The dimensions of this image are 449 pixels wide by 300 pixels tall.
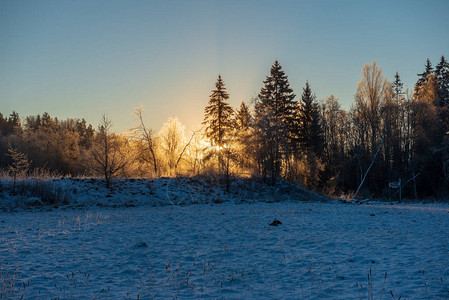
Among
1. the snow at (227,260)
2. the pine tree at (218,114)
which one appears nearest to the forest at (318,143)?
the pine tree at (218,114)

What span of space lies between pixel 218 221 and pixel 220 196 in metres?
12.4

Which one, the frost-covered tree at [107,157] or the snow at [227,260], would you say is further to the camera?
the frost-covered tree at [107,157]

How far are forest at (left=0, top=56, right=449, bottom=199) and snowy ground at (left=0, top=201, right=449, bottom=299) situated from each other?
16381 mm

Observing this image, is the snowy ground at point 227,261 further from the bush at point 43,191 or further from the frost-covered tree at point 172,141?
the frost-covered tree at point 172,141

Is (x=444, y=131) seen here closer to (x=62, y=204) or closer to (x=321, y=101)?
(x=321, y=101)

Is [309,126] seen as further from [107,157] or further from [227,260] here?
[227,260]

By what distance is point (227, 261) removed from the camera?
698 centimetres

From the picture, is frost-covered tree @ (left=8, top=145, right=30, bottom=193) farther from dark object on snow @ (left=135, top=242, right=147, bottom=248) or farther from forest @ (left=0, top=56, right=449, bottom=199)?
dark object on snow @ (left=135, top=242, right=147, bottom=248)

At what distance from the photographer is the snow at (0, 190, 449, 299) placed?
5.10 m

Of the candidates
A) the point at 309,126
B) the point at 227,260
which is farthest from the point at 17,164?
the point at 309,126

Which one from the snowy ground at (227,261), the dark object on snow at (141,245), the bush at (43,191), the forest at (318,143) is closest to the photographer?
the snowy ground at (227,261)

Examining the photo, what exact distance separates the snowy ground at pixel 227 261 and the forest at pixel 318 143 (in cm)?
1638

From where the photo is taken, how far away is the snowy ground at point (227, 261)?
16.7ft

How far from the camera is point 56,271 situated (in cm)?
624
